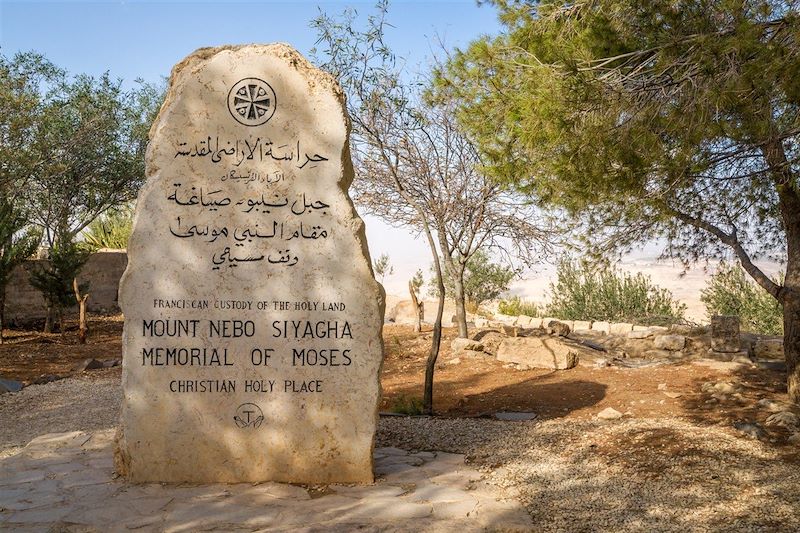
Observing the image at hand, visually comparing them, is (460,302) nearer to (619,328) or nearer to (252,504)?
(619,328)

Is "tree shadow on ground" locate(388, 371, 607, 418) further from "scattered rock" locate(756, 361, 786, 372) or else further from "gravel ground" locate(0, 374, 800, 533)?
"scattered rock" locate(756, 361, 786, 372)

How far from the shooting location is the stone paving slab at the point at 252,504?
450cm

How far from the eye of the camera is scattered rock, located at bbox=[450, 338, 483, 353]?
13148 mm

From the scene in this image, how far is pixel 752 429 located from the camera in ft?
22.2

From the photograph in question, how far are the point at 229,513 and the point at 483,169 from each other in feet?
13.4

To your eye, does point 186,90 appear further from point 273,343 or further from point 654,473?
point 654,473

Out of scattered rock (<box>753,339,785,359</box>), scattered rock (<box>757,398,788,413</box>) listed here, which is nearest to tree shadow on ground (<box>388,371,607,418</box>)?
A: scattered rock (<box>757,398,788,413</box>)

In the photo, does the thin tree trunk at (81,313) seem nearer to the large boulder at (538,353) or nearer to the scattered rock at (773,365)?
the large boulder at (538,353)

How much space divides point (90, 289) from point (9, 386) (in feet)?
30.5

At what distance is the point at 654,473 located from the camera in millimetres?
5590

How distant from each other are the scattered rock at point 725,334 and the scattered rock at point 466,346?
155 inches

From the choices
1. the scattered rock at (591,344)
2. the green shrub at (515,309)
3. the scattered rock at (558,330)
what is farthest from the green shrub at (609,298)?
the scattered rock at (591,344)

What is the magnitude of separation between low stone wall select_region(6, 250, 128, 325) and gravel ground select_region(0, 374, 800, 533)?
1045 centimetres

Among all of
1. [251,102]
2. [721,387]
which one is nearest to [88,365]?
[251,102]
